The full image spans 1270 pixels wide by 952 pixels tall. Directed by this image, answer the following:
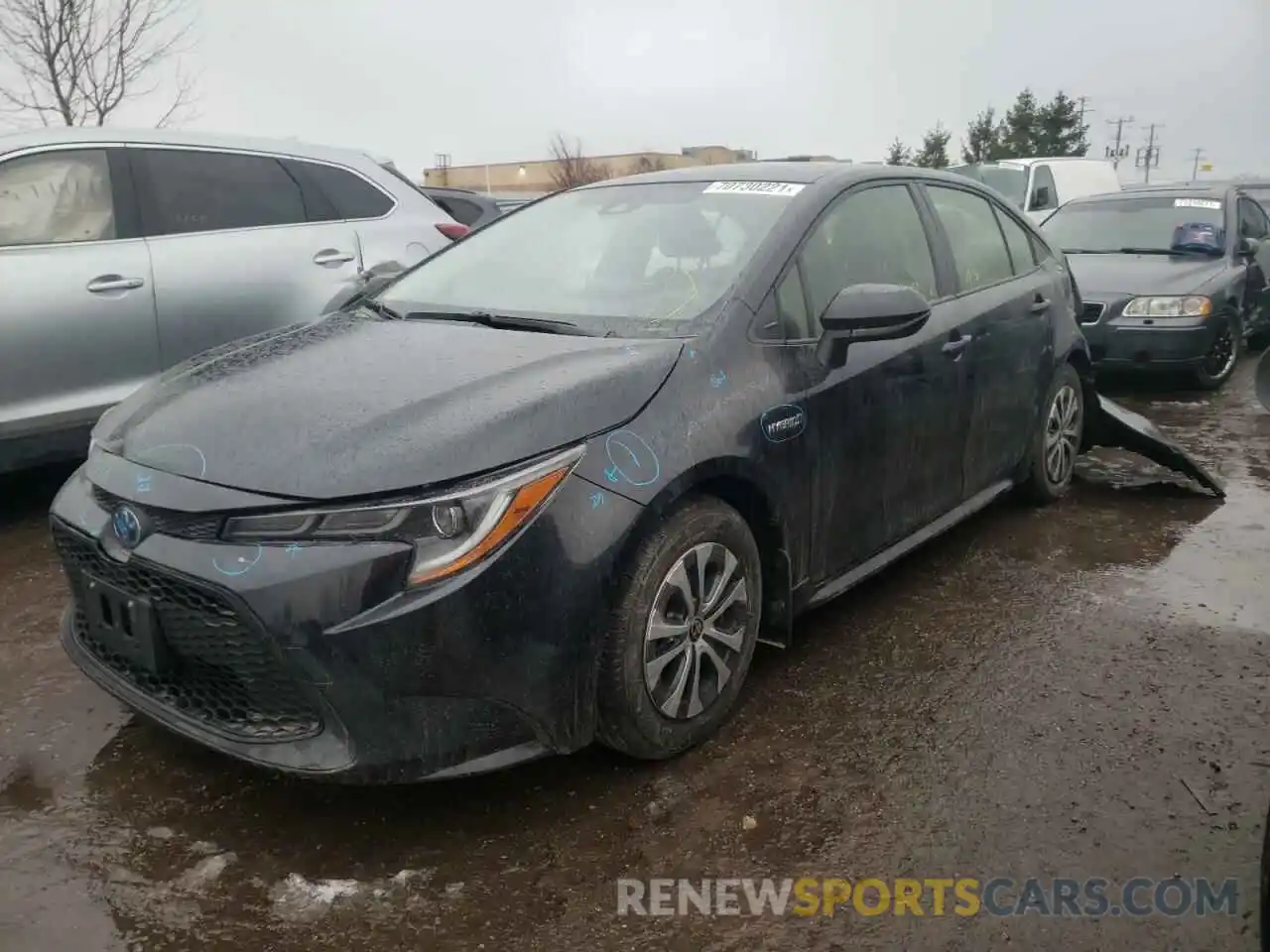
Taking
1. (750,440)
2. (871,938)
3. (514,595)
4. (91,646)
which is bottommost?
(871,938)

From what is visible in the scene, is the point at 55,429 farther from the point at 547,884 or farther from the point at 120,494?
the point at 547,884

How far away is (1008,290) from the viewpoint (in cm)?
427

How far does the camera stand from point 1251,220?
932 cm

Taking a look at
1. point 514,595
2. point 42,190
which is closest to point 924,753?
point 514,595

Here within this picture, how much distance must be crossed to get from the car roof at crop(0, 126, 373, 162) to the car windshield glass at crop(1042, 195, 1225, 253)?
5.83 meters

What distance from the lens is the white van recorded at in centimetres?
1381

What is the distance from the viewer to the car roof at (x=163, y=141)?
446 cm

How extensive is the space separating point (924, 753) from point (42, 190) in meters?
4.17

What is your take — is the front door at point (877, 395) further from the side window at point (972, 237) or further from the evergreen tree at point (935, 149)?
the evergreen tree at point (935, 149)

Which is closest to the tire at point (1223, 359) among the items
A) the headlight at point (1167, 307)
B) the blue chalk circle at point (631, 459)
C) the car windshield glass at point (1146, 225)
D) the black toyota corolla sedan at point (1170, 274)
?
the black toyota corolla sedan at point (1170, 274)

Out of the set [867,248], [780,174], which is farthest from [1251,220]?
[780,174]

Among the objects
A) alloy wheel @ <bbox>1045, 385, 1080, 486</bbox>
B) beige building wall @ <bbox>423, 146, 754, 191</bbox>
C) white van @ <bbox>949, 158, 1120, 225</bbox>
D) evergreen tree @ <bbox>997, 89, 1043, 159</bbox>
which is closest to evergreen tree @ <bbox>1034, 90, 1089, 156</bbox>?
evergreen tree @ <bbox>997, 89, 1043, 159</bbox>
